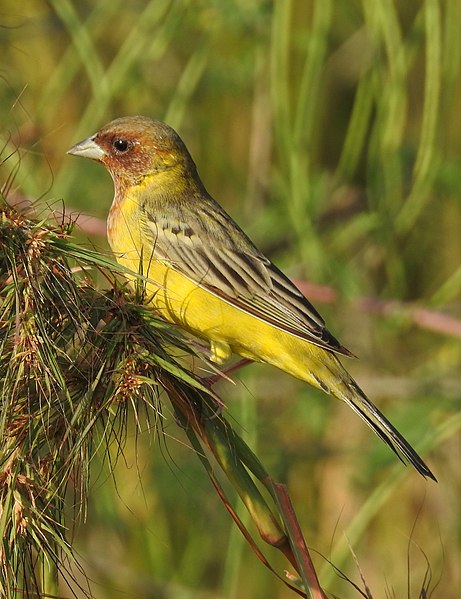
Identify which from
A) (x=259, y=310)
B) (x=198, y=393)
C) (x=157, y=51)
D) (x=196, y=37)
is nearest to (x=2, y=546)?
(x=198, y=393)

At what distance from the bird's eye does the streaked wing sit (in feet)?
1.27

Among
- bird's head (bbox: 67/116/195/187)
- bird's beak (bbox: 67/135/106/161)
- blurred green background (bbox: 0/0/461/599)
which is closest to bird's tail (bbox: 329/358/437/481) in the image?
blurred green background (bbox: 0/0/461/599)

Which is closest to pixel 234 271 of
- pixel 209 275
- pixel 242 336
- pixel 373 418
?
pixel 209 275

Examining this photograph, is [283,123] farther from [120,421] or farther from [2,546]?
[2,546]

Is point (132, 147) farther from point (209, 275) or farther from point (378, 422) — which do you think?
point (378, 422)

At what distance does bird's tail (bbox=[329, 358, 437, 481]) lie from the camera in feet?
11.8

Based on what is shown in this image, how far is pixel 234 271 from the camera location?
416 centimetres

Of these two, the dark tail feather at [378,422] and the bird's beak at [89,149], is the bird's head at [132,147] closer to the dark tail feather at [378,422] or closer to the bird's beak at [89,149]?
the bird's beak at [89,149]

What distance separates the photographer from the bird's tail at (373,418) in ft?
11.8

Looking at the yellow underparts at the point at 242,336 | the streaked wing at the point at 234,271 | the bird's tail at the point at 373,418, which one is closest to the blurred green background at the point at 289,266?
the streaked wing at the point at 234,271

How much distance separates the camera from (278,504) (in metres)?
2.19

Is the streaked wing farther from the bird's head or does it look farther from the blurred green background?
the blurred green background

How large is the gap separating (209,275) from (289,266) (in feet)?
6.19

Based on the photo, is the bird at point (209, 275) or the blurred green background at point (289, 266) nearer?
the bird at point (209, 275)
